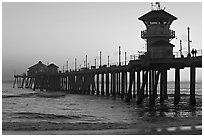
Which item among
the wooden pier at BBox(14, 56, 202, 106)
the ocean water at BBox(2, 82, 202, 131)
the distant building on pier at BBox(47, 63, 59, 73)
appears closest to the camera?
the ocean water at BBox(2, 82, 202, 131)

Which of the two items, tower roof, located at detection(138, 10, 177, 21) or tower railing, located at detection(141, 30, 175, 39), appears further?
tower roof, located at detection(138, 10, 177, 21)

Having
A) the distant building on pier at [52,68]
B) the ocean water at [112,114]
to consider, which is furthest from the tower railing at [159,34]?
the distant building on pier at [52,68]

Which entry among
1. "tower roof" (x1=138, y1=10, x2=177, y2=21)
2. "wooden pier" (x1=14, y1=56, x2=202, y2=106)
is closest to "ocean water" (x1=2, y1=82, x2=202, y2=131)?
"wooden pier" (x1=14, y1=56, x2=202, y2=106)

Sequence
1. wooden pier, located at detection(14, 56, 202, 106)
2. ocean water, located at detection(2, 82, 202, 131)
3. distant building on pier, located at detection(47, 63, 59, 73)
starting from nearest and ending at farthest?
1. ocean water, located at detection(2, 82, 202, 131)
2. wooden pier, located at detection(14, 56, 202, 106)
3. distant building on pier, located at detection(47, 63, 59, 73)

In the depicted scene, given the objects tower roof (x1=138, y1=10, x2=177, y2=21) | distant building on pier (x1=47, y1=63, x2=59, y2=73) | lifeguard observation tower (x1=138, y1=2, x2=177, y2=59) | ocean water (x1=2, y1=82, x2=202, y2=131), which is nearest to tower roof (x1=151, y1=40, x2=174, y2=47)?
lifeguard observation tower (x1=138, y1=2, x2=177, y2=59)

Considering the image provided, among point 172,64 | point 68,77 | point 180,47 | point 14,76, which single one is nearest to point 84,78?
point 68,77

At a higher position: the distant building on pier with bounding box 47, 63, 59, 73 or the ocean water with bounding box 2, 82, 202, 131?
the distant building on pier with bounding box 47, 63, 59, 73

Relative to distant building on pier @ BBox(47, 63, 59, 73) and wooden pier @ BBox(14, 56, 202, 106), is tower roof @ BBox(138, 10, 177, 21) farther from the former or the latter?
distant building on pier @ BBox(47, 63, 59, 73)

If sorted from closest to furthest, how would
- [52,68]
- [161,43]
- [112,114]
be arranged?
[112,114] < [161,43] < [52,68]

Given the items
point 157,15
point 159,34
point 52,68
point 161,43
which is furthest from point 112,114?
point 52,68

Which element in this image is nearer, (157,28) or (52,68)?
(157,28)

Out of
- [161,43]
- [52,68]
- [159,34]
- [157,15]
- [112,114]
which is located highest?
[157,15]

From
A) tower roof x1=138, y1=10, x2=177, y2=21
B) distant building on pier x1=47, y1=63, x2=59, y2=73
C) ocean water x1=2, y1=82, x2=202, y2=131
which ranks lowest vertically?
ocean water x1=2, y1=82, x2=202, y2=131

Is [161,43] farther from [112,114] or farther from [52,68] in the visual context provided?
[52,68]
